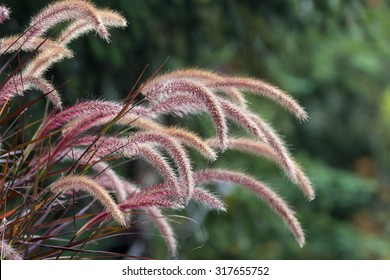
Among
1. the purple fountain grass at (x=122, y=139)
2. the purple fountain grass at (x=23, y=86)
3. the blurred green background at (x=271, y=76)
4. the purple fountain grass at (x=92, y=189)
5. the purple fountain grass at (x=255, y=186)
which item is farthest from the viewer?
the blurred green background at (x=271, y=76)

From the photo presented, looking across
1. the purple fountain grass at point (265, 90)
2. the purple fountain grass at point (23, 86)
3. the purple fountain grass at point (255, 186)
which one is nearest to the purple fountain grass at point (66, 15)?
the purple fountain grass at point (23, 86)

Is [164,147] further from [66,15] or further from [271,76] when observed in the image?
[271,76]

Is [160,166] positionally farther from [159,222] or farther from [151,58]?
[151,58]

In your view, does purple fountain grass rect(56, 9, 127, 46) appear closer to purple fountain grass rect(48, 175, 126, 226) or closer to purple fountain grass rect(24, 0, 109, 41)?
purple fountain grass rect(24, 0, 109, 41)

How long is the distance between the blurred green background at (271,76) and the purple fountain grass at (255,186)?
0.32m

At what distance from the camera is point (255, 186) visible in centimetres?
250

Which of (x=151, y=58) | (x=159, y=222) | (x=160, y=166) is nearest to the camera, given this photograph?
(x=160, y=166)

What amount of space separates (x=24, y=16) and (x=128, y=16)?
710 mm

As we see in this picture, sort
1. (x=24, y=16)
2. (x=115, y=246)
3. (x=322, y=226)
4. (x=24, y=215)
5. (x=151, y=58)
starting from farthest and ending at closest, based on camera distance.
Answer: (x=322, y=226)
(x=115, y=246)
(x=151, y=58)
(x=24, y=16)
(x=24, y=215)

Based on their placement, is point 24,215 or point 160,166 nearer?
point 160,166

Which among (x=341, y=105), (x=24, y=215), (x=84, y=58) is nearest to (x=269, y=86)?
(x=24, y=215)

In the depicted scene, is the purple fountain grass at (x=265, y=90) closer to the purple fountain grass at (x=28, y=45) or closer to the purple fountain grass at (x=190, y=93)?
the purple fountain grass at (x=190, y=93)

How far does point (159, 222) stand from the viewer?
2510 millimetres

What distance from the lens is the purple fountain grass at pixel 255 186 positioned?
8.02 ft
